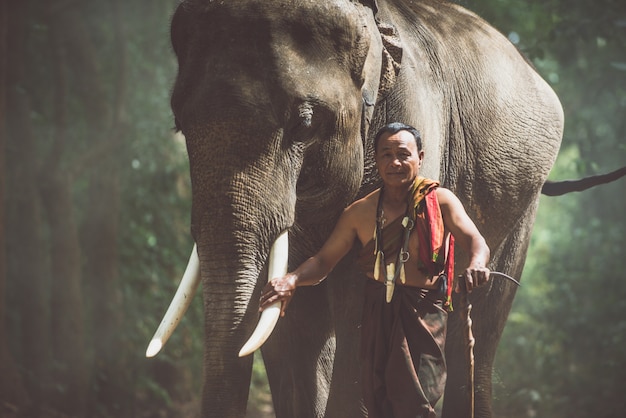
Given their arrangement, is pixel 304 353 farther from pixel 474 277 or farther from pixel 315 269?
pixel 474 277

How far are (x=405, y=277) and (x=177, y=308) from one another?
80 cm

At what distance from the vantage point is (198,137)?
3.62 meters

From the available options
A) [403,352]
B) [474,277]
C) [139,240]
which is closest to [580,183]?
[403,352]

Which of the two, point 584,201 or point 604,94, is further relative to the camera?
point 584,201

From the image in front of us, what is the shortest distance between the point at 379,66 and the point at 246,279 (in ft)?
3.48

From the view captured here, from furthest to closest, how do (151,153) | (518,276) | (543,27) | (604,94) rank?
(151,153) → (604,94) → (543,27) → (518,276)

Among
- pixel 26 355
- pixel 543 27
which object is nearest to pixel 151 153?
pixel 26 355

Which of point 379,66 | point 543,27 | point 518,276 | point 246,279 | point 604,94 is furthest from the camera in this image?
point 604,94

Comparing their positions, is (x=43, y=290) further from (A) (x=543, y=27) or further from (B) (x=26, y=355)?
(A) (x=543, y=27)

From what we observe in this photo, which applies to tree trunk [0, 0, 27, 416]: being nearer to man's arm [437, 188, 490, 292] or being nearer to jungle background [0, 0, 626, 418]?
jungle background [0, 0, 626, 418]

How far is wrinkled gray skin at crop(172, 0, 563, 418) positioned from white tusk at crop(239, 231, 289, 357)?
39 mm

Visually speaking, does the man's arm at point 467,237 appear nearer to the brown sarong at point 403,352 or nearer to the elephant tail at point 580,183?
the brown sarong at point 403,352

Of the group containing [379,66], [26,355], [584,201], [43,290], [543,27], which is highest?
[543,27]

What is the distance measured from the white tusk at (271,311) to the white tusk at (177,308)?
287 millimetres
